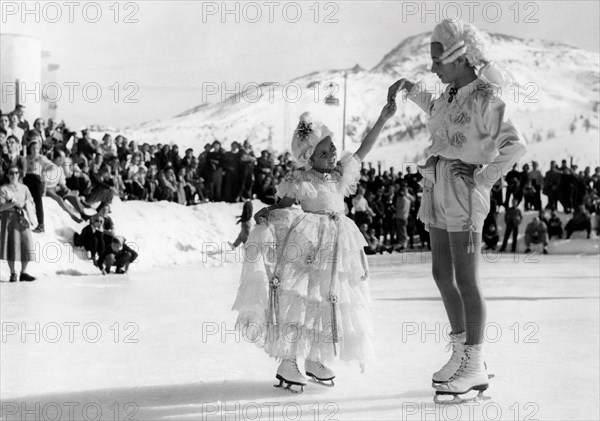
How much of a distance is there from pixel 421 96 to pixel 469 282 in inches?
36.9

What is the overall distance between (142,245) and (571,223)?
9742 mm

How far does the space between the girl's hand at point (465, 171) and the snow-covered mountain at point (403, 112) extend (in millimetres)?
49585

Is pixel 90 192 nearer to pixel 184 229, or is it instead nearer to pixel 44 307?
Answer: pixel 184 229

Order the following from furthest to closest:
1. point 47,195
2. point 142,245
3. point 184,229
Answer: point 184,229, point 142,245, point 47,195

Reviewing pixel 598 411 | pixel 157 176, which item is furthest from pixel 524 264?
pixel 598 411

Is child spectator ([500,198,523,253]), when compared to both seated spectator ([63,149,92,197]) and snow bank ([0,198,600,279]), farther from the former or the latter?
seated spectator ([63,149,92,197])

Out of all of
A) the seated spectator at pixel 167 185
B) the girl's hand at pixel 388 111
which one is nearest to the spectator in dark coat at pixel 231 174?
the seated spectator at pixel 167 185

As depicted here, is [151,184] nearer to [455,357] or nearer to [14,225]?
[14,225]

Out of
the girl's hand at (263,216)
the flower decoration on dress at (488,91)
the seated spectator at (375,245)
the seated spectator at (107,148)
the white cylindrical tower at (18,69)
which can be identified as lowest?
the seated spectator at (375,245)

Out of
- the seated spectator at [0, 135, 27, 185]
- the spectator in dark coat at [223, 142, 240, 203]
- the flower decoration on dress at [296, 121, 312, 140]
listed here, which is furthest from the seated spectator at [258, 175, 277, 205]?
the flower decoration on dress at [296, 121, 312, 140]

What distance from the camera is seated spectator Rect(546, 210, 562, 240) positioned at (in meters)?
21.0

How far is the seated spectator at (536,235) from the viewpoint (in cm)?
2008

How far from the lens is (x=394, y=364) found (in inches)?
241

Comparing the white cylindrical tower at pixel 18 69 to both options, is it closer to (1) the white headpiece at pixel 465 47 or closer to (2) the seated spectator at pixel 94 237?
(2) the seated spectator at pixel 94 237
